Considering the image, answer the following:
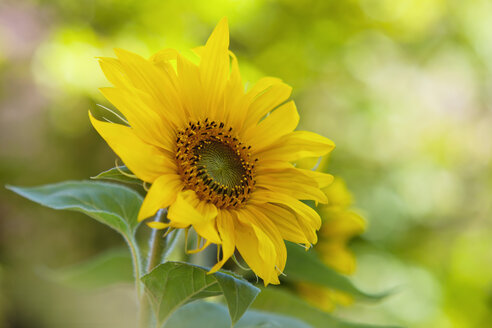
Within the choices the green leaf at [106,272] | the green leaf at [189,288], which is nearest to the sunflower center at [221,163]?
the green leaf at [189,288]

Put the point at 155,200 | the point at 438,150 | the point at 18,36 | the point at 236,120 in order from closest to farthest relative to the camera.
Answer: the point at 155,200
the point at 236,120
the point at 18,36
the point at 438,150

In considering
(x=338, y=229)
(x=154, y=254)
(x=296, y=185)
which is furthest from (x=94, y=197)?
(x=338, y=229)

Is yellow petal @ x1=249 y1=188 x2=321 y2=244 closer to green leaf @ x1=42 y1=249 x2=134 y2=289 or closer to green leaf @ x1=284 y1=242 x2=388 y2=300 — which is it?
green leaf @ x1=284 y1=242 x2=388 y2=300

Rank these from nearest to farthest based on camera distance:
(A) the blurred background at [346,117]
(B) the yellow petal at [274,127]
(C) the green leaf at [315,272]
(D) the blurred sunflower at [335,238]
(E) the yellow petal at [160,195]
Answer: (E) the yellow petal at [160,195]
(B) the yellow petal at [274,127]
(C) the green leaf at [315,272]
(D) the blurred sunflower at [335,238]
(A) the blurred background at [346,117]

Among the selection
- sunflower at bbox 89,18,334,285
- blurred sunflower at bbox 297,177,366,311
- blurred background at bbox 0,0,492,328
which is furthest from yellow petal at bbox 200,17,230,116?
blurred background at bbox 0,0,492,328

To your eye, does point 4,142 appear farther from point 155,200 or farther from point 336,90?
point 155,200

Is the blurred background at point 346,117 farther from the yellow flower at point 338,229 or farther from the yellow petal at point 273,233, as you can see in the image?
the yellow petal at point 273,233

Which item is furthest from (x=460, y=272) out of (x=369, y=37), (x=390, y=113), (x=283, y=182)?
(x=283, y=182)
